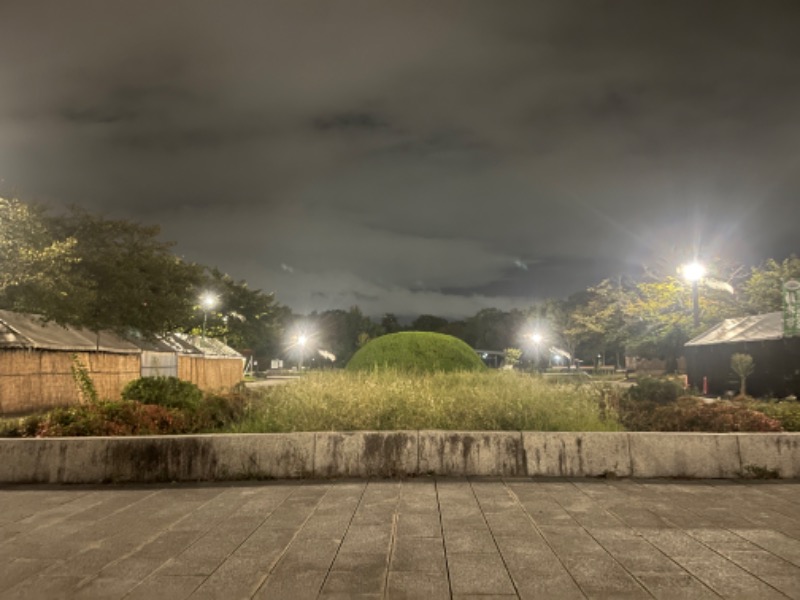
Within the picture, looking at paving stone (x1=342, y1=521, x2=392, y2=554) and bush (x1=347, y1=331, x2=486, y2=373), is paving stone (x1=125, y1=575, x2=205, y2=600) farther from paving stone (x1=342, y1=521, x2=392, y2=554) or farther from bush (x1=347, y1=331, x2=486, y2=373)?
bush (x1=347, y1=331, x2=486, y2=373)

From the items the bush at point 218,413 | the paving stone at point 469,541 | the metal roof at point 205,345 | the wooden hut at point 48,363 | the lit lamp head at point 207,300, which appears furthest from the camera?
the metal roof at point 205,345

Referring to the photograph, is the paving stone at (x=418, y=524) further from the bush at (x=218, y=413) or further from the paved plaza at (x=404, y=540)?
the bush at (x=218, y=413)

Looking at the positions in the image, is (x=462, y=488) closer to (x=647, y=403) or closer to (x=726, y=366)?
(x=647, y=403)

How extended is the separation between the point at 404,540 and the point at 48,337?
20.9 metres

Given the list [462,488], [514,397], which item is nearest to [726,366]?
[514,397]

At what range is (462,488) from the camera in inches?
264

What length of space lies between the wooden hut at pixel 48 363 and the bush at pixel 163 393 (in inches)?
242

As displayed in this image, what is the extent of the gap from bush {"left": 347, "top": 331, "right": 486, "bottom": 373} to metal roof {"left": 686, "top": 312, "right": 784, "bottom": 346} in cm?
1096

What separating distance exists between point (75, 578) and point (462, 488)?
162 inches

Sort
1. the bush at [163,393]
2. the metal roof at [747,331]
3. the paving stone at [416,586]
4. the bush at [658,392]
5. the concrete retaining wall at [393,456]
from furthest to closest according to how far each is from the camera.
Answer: the metal roof at [747,331]
the bush at [658,392]
the bush at [163,393]
the concrete retaining wall at [393,456]
the paving stone at [416,586]

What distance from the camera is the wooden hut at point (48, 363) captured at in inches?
733

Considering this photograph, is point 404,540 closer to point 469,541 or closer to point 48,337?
point 469,541

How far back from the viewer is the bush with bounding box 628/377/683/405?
11562mm

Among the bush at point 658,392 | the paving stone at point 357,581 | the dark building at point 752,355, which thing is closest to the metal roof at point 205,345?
the dark building at point 752,355
